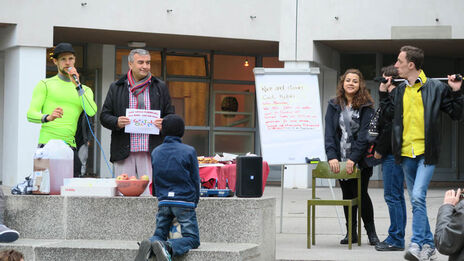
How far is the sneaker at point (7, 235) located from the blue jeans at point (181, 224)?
1380 millimetres

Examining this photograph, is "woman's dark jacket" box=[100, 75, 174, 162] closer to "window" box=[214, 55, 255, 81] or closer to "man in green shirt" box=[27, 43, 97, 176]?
"man in green shirt" box=[27, 43, 97, 176]

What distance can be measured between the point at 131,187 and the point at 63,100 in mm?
1154

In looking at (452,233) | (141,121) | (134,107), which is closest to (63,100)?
(134,107)

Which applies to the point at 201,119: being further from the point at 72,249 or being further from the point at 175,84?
the point at 72,249

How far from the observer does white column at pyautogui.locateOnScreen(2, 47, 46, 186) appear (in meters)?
17.1

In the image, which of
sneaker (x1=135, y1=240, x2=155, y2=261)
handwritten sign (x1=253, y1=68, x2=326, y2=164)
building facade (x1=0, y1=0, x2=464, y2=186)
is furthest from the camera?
building facade (x1=0, y1=0, x2=464, y2=186)

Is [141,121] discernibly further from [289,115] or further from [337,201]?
[289,115]

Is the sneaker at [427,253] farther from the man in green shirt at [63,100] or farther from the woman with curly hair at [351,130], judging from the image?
the man in green shirt at [63,100]

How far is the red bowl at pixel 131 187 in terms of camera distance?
8.05m

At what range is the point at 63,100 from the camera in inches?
331

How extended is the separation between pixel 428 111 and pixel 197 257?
2.48m

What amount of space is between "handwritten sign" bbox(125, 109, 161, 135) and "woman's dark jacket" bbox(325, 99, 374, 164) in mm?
1958

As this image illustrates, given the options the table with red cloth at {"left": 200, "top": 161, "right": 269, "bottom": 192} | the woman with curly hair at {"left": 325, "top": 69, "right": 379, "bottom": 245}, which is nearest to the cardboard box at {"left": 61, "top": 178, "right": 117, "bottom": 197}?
the table with red cloth at {"left": 200, "top": 161, "right": 269, "bottom": 192}

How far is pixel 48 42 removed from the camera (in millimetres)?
17125
